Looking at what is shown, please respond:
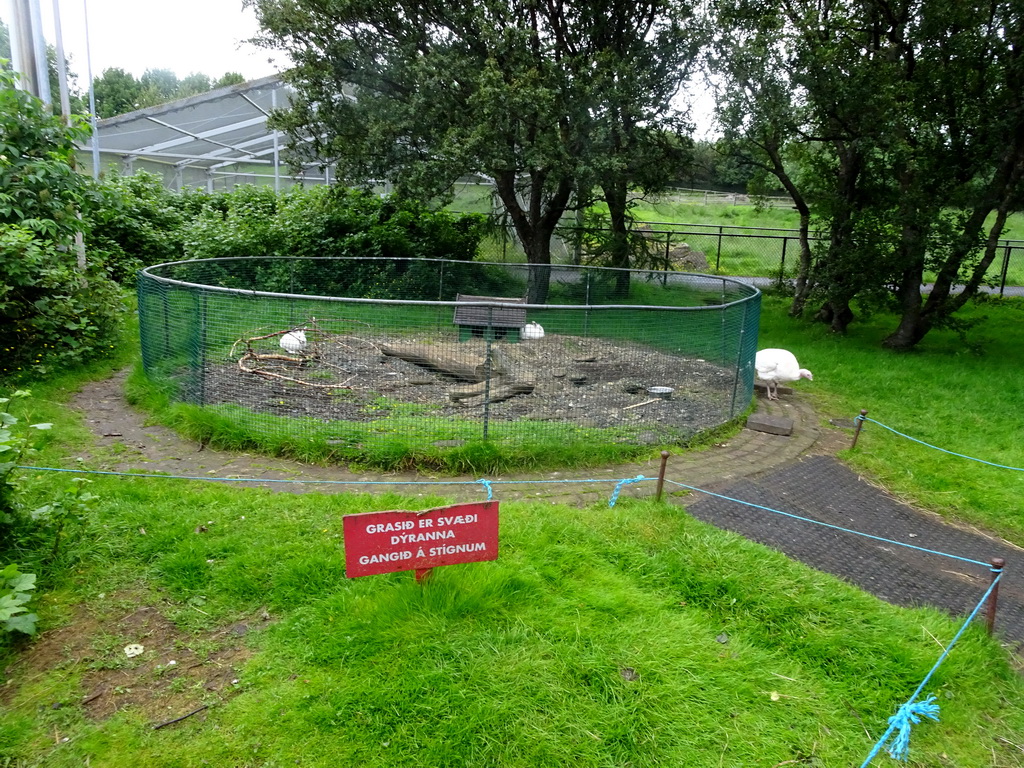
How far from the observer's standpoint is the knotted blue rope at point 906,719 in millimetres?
2846

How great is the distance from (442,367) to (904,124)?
857 centimetres

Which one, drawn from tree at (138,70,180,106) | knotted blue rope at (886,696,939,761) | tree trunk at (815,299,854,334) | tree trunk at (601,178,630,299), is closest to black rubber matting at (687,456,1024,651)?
knotted blue rope at (886,696,939,761)

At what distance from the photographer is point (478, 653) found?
3.28 m

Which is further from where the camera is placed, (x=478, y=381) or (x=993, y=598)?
(x=478, y=381)

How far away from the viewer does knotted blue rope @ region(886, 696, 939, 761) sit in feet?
9.34

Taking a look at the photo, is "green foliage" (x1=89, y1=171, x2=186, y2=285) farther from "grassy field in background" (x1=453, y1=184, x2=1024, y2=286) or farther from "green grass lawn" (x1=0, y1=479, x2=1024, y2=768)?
"green grass lawn" (x1=0, y1=479, x2=1024, y2=768)

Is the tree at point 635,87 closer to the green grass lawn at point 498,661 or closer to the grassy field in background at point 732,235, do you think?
the grassy field in background at point 732,235

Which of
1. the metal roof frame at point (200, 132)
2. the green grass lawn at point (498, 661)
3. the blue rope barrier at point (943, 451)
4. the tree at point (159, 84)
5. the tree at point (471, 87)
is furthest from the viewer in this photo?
the tree at point (159, 84)

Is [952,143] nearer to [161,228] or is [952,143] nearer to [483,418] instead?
[483,418]

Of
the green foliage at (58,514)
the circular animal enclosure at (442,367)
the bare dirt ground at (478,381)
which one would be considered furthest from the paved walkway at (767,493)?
the green foliage at (58,514)

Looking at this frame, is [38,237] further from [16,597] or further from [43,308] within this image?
[16,597]

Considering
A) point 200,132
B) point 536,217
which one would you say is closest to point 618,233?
point 536,217

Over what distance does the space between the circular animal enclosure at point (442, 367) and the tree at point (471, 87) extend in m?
3.87

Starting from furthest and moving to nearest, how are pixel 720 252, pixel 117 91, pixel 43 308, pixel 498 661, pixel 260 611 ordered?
pixel 117 91 → pixel 720 252 → pixel 43 308 → pixel 260 611 → pixel 498 661
